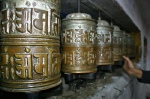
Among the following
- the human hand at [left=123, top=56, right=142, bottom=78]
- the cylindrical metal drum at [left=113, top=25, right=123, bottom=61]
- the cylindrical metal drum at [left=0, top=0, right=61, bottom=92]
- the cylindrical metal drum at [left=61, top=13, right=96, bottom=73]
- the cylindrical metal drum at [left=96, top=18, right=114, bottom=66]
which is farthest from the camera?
the cylindrical metal drum at [left=113, top=25, right=123, bottom=61]

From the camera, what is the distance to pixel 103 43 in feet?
4.30

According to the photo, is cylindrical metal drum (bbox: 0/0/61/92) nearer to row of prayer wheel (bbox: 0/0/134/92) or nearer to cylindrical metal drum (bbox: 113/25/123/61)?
row of prayer wheel (bbox: 0/0/134/92)

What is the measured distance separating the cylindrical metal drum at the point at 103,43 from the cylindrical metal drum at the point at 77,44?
1.07ft

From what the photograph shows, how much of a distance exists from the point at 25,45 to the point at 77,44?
397 mm

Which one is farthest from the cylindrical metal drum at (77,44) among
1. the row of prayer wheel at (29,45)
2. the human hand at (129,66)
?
the human hand at (129,66)

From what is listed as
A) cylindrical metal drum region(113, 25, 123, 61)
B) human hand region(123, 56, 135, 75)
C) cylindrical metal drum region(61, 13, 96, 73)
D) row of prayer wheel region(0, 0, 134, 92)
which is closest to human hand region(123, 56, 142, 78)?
human hand region(123, 56, 135, 75)

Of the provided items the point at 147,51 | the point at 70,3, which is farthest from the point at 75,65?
the point at 147,51

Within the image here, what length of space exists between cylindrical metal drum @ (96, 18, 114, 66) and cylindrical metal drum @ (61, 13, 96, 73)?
0.33 meters

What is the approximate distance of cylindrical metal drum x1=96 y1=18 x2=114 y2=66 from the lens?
1263mm

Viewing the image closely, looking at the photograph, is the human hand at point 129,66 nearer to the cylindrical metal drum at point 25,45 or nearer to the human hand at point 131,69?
the human hand at point 131,69

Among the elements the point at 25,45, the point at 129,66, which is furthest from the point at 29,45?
the point at 129,66

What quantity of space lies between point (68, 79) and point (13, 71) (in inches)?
23.4

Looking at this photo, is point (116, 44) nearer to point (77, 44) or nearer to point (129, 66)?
point (129, 66)

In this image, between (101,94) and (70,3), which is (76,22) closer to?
(70,3)
